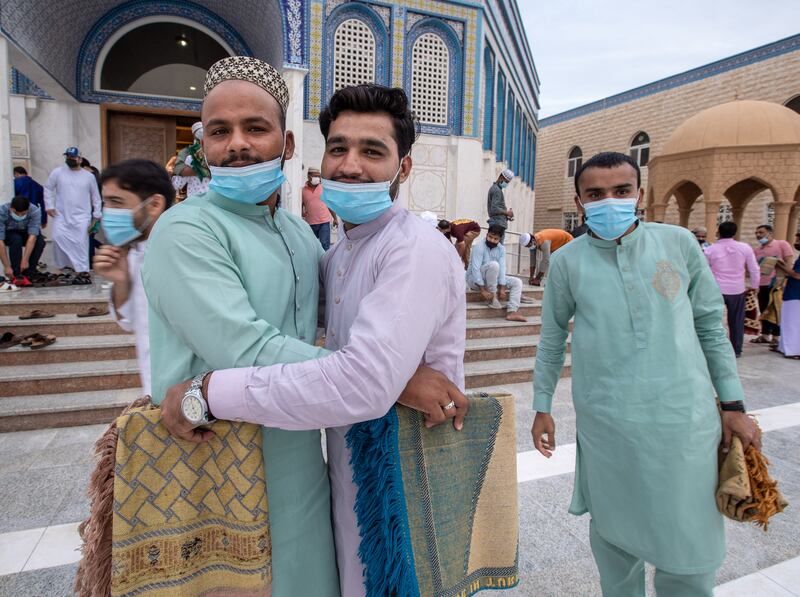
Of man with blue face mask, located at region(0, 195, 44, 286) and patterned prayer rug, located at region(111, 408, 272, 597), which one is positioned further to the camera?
man with blue face mask, located at region(0, 195, 44, 286)

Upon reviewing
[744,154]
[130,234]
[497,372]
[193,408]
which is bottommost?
[497,372]

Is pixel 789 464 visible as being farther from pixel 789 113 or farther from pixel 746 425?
pixel 789 113

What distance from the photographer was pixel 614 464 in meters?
1.52

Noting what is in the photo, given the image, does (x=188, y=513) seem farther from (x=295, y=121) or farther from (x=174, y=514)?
(x=295, y=121)

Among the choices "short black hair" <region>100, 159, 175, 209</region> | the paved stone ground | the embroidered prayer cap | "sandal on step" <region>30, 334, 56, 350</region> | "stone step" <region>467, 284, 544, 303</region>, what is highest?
the embroidered prayer cap

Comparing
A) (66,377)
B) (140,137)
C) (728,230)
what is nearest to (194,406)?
(66,377)

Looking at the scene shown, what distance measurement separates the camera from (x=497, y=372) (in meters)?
5.01

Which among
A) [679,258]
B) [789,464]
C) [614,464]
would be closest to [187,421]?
[614,464]

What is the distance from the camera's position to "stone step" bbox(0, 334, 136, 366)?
4.01 m

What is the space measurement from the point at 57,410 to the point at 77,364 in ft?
Result: 2.15

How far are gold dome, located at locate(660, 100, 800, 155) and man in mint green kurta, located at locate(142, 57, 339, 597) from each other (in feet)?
46.2

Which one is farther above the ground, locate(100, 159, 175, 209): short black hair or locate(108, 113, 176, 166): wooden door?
locate(108, 113, 176, 166): wooden door

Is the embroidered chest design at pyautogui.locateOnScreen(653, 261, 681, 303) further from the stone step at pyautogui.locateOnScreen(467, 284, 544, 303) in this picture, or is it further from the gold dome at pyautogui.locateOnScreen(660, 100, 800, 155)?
the gold dome at pyautogui.locateOnScreen(660, 100, 800, 155)

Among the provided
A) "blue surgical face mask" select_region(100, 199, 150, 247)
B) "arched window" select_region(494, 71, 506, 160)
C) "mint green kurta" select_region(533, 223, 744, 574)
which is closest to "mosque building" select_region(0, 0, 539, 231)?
"arched window" select_region(494, 71, 506, 160)
